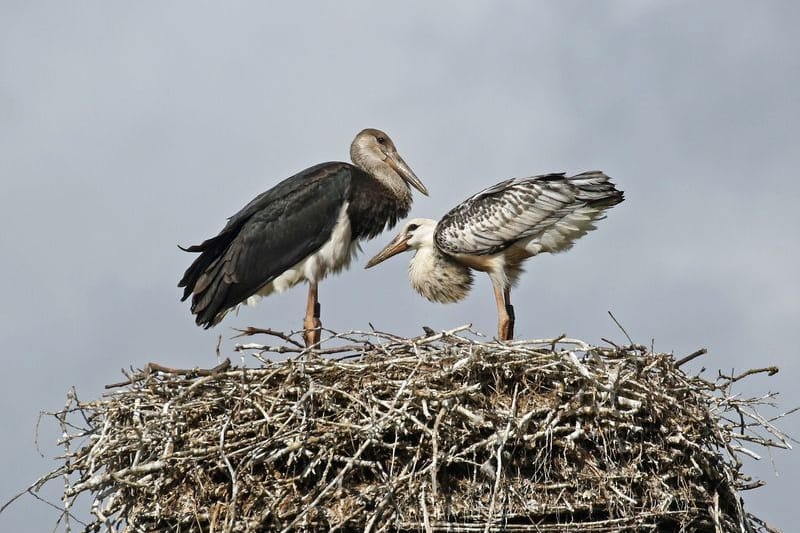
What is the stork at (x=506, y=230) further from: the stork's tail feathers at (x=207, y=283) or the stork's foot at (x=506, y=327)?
the stork's tail feathers at (x=207, y=283)

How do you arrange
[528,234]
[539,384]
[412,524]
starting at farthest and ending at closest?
1. [528,234]
2. [539,384]
3. [412,524]

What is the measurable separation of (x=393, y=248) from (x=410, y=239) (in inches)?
Result: 7.2

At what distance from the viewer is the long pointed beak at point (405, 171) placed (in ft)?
36.4

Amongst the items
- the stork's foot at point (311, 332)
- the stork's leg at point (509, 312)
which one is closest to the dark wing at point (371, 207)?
the stork's foot at point (311, 332)

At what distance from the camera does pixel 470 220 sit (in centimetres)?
1006

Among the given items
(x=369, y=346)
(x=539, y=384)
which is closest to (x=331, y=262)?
(x=369, y=346)

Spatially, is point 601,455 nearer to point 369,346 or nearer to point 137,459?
point 369,346

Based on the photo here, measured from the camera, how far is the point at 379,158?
11156 millimetres

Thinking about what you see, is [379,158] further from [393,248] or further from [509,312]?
[509,312]

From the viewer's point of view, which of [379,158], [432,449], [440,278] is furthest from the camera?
[379,158]

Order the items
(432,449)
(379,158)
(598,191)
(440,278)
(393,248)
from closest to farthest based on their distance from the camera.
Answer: (432,449), (598,191), (440,278), (393,248), (379,158)

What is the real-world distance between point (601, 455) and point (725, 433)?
0.90 m

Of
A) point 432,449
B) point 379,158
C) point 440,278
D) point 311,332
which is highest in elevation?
A: point 379,158

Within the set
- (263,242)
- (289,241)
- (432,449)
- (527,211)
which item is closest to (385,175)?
(289,241)
